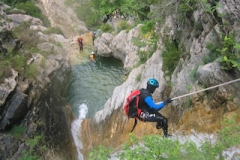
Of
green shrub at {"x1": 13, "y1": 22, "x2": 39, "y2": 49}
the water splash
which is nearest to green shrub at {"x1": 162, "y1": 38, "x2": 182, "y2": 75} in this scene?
the water splash

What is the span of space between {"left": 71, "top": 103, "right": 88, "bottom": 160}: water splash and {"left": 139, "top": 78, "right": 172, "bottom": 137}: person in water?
8.44 metres

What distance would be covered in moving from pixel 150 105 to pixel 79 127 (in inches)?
434

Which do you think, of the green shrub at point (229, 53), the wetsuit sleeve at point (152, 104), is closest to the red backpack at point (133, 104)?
the wetsuit sleeve at point (152, 104)

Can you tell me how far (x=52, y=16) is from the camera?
37312 mm

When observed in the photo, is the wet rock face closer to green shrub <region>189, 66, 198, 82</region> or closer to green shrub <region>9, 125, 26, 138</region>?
green shrub <region>9, 125, 26, 138</region>

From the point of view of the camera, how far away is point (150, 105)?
8.24m

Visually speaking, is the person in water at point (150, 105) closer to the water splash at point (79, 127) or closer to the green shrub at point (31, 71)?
the water splash at point (79, 127)

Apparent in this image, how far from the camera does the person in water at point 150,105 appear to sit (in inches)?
324

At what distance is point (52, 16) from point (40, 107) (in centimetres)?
2439

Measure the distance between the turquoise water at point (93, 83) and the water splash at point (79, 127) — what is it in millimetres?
299

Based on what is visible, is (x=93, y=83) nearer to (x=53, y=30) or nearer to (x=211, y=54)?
(x=53, y=30)

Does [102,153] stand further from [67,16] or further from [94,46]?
[67,16]

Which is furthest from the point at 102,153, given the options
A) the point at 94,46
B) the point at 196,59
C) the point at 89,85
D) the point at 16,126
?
the point at 94,46

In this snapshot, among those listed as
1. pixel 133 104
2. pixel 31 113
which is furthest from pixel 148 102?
pixel 31 113
